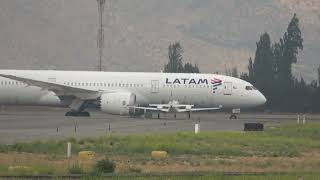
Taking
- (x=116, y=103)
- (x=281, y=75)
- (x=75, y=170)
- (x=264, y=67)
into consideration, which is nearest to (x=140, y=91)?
(x=116, y=103)

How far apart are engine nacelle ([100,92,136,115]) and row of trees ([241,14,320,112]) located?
1381 inches

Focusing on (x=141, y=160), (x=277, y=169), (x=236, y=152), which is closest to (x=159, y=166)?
(x=141, y=160)

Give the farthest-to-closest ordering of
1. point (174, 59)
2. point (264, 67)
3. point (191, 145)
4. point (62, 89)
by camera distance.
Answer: point (174, 59) < point (264, 67) < point (62, 89) < point (191, 145)

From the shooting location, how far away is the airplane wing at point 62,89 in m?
61.7

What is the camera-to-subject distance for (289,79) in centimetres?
10425

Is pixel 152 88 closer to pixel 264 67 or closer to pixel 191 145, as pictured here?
pixel 191 145

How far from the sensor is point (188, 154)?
29312 millimetres

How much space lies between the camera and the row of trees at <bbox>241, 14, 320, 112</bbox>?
303 ft

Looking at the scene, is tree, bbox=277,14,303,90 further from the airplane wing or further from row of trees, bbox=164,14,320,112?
the airplane wing

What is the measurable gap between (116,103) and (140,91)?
387 centimetres

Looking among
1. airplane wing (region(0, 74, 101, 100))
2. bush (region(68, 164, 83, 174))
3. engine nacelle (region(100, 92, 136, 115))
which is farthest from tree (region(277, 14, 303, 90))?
bush (region(68, 164, 83, 174))

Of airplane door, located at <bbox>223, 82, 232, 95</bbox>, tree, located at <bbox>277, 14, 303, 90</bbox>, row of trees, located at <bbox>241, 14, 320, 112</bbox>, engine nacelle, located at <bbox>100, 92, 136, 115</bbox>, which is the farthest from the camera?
tree, located at <bbox>277, 14, 303, 90</bbox>

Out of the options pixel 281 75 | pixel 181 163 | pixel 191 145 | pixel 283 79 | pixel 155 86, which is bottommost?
pixel 181 163

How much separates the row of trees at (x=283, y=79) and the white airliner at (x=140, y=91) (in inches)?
1104
